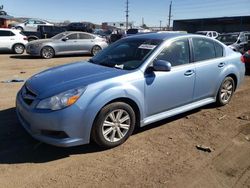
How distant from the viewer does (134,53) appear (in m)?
5.18

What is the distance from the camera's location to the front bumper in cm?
393

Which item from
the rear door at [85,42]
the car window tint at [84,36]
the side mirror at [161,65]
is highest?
the side mirror at [161,65]

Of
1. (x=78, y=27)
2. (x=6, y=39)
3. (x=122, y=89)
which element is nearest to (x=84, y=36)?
(x=6, y=39)

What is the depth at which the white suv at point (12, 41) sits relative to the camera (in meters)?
17.8

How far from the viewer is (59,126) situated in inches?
155

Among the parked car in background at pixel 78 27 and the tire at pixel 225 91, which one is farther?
the parked car in background at pixel 78 27

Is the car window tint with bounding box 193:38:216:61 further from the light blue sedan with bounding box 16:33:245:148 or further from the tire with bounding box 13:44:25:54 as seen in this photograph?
the tire with bounding box 13:44:25:54

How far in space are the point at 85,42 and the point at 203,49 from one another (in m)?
12.4

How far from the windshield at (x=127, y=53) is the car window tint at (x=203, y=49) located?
0.86m

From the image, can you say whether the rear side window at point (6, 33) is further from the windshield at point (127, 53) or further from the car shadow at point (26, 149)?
the car shadow at point (26, 149)

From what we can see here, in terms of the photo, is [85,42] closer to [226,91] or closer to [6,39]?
[6,39]

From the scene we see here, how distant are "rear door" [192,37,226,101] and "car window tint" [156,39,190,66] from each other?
0.22m

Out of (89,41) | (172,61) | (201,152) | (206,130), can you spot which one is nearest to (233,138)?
(206,130)

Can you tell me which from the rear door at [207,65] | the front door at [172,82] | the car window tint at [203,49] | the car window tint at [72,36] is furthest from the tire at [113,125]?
the car window tint at [72,36]
